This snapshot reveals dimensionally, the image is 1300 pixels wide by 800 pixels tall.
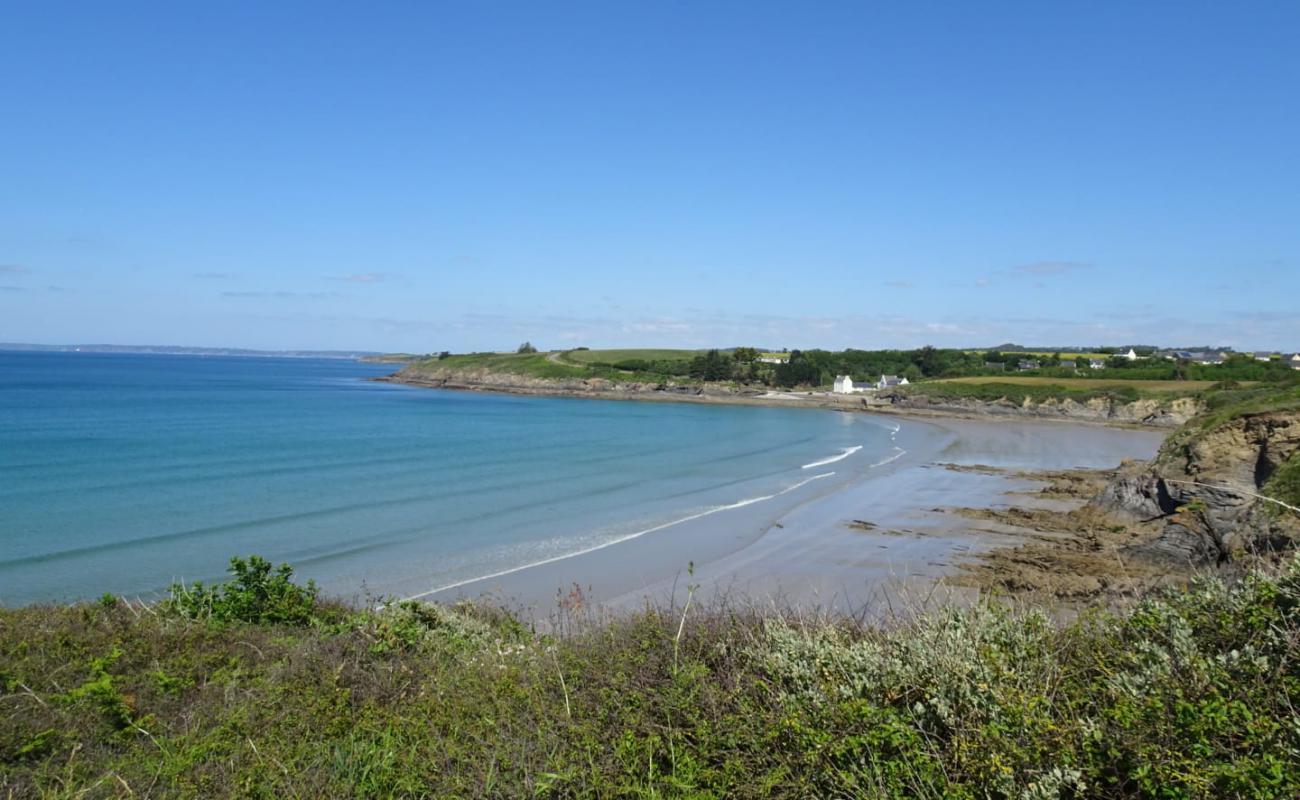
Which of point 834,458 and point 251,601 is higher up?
point 251,601

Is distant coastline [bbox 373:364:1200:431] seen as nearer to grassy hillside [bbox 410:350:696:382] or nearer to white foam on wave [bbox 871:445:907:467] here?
grassy hillside [bbox 410:350:696:382]

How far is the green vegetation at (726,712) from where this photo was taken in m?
3.71

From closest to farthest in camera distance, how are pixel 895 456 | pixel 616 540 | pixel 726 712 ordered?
pixel 726 712
pixel 616 540
pixel 895 456

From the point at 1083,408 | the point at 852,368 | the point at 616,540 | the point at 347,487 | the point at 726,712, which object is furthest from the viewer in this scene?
the point at 852,368

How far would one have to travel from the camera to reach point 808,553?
19641 mm

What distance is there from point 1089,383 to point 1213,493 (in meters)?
76.0

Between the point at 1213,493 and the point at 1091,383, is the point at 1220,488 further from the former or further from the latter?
the point at 1091,383

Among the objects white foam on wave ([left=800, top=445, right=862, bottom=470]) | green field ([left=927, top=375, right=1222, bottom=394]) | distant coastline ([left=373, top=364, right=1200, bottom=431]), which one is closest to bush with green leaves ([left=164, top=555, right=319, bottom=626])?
white foam on wave ([left=800, top=445, right=862, bottom=470])

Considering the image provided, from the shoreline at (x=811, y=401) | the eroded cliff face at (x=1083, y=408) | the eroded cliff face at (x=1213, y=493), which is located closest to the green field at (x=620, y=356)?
the shoreline at (x=811, y=401)

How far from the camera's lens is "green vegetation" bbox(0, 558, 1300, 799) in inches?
146

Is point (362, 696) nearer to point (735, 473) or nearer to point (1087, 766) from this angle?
point (1087, 766)

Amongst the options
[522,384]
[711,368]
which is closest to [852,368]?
[711,368]

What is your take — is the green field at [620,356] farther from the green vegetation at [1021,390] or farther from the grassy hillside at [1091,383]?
the grassy hillside at [1091,383]

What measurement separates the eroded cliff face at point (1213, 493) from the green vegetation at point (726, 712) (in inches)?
366
